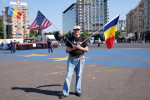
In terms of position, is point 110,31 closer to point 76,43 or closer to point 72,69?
point 76,43

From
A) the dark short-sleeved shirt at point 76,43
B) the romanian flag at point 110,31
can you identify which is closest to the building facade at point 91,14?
the romanian flag at point 110,31

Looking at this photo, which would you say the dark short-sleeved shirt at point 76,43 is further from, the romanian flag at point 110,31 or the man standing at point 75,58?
the romanian flag at point 110,31

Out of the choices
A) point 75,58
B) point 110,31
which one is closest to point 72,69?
point 75,58

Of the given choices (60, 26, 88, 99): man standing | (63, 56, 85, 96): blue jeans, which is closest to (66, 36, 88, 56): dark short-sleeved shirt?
(60, 26, 88, 99): man standing

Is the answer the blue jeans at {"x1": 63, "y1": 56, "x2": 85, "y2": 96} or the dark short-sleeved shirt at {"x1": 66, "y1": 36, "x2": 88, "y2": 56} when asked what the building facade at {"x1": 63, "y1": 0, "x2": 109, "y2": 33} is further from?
the blue jeans at {"x1": 63, "y1": 56, "x2": 85, "y2": 96}

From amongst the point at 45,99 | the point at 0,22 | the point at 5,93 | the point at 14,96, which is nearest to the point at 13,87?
the point at 5,93

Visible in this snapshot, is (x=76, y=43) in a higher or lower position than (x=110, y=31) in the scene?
lower

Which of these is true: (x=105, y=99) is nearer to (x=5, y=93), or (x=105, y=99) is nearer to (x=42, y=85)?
(x=42, y=85)

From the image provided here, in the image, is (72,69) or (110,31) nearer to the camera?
(72,69)

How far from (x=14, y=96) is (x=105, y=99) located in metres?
2.35

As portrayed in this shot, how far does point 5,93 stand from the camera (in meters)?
4.69

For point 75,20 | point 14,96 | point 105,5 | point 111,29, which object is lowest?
point 14,96

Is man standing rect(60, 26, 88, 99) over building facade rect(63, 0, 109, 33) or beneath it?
beneath

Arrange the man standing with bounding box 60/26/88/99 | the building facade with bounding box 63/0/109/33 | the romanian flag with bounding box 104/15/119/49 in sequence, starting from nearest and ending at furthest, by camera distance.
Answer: the man standing with bounding box 60/26/88/99 < the romanian flag with bounding box 104/15/119/49 < the building facade with bounding box 63/0/109/33
